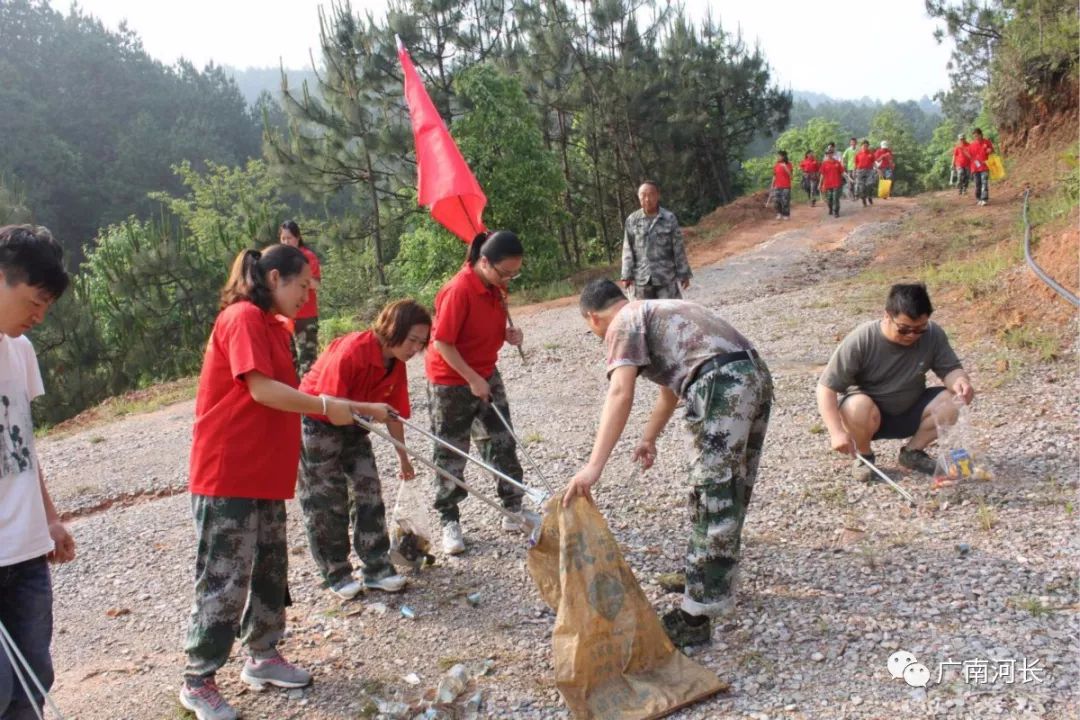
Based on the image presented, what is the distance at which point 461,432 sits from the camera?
469 cm

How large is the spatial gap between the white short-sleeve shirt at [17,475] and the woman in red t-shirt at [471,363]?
2084 millimetres

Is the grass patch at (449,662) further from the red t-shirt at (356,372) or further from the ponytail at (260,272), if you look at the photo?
the ponytail at (260,272)

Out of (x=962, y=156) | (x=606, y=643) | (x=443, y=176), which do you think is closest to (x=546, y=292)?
(x=962, y=156)

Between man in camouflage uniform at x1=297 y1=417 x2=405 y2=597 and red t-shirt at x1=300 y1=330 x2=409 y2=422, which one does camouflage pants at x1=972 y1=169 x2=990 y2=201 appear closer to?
red t-shirt at x1=300 y1=330 x2=409 y2=422

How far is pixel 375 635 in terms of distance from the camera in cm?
392

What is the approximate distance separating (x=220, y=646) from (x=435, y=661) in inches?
35.7

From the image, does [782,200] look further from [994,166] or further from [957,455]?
[957,455]

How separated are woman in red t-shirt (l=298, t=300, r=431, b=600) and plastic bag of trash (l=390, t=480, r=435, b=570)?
92mm

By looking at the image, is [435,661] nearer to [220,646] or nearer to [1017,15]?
[220,646]

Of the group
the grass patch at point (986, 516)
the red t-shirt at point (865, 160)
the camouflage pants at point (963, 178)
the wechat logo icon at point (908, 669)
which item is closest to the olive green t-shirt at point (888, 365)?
the grass patch at point (986, 516)

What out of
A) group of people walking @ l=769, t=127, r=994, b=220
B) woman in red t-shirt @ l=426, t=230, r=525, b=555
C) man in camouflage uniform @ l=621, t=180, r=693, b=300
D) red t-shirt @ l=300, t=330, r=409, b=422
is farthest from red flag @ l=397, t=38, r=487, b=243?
group of people walking @ l=769, t=127, r=994, b=220

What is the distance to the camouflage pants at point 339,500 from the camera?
4.06 m

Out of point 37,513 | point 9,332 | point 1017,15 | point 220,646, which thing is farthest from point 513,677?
point 1017,15

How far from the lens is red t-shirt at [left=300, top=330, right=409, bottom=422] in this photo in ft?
13.0
